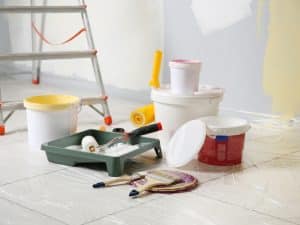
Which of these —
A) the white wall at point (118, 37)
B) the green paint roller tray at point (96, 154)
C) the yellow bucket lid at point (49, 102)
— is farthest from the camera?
the white wall at point (118, 37)

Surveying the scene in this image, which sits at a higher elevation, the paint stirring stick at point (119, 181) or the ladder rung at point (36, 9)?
the ladder rung at point (36, 9)

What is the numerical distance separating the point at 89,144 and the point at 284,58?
1053 millimetres

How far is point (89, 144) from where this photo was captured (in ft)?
6.59

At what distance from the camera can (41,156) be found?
6.86 feet

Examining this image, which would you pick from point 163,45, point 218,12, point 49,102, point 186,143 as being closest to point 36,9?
point 49,102

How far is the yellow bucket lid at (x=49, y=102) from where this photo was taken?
2.13 m

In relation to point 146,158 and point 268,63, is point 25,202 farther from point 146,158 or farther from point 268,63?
point 268,63

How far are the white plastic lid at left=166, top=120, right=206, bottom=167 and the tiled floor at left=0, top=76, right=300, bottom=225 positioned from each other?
0.05 meters

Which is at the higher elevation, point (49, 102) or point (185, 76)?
point (185, 76)

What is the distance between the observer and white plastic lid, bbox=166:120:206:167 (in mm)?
1868

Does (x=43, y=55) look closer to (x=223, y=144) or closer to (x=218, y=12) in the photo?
(x=218, y=12)

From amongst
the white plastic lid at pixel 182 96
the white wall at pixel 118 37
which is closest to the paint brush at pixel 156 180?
the white plastic lid at pixel 182 96

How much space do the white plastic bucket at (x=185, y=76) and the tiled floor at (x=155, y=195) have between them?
284 mm

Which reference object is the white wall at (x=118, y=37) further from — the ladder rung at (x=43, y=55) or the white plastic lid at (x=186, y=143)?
the white plastic lid at (x=186, y=143)
